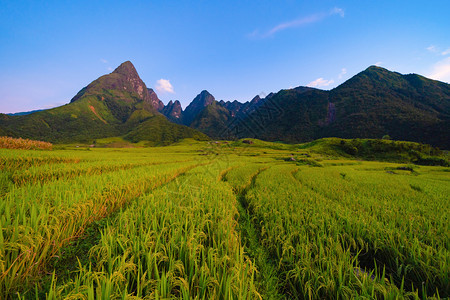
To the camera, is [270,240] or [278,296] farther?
[270,240]

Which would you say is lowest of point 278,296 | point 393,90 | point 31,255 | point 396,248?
point 278,296

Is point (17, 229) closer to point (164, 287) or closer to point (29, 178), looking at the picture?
point (164, 287)

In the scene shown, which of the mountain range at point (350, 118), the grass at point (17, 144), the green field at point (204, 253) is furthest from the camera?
the mountain range at point (350, 118)

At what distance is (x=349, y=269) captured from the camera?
2158mm

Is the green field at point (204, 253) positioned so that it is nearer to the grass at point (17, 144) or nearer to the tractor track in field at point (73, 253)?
the tractor track in field at point (73, 253)

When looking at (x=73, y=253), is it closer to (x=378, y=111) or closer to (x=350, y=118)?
(x=350, y=118)

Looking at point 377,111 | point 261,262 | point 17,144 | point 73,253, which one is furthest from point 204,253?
point 377,111

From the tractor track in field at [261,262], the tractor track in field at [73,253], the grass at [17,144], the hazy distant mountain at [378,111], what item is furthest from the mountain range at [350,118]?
the tractor track in field at [261,262]

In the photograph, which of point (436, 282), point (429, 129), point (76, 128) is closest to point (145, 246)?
point (436, 282)

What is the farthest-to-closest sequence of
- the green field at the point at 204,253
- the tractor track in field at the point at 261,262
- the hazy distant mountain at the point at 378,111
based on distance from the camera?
the hazy distant mountain at the point at 378,111
the tractor track in field at the point at 261,262
the green field at the point at 204,253

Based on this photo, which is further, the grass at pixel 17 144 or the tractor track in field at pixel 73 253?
the grass at pixel 17 144

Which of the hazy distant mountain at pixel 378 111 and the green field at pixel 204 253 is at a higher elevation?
the hazy distant mountain at pixel 378 111

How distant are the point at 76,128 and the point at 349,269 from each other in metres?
206

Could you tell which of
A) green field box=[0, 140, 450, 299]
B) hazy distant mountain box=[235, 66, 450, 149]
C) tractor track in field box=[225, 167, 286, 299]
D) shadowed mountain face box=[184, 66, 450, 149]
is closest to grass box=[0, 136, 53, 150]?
green field box=[0, 140, 450, 299]
